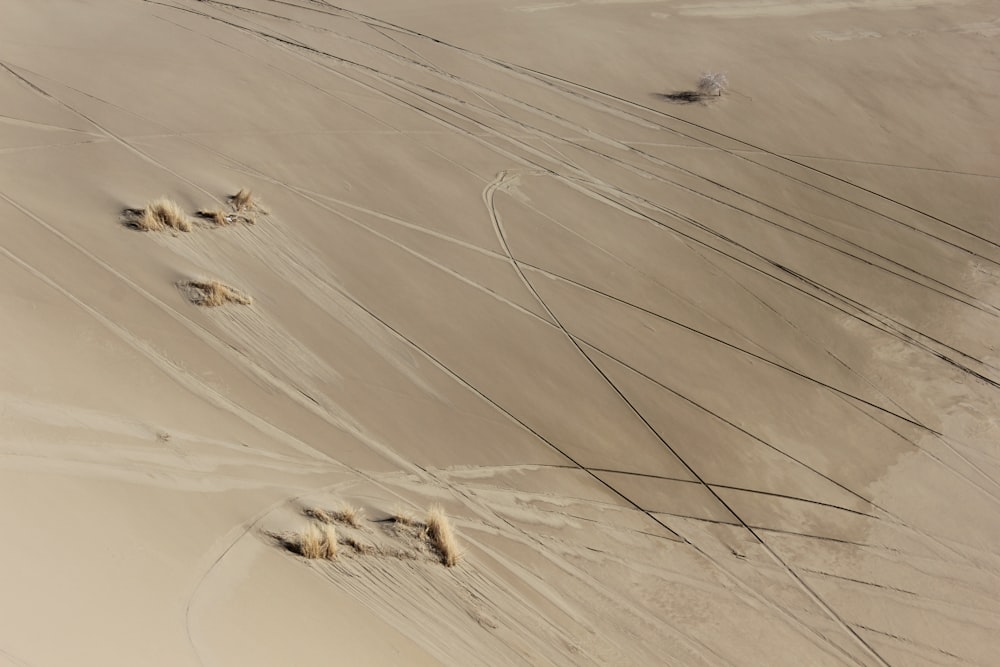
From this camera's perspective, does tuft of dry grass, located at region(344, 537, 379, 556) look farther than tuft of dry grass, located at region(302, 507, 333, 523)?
No

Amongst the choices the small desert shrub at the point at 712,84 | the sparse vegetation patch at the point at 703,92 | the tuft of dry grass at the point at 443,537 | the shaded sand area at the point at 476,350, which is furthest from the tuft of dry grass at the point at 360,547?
the small desert shrub at the point at 712,84

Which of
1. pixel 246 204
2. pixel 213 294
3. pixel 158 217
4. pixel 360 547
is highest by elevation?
pixel 246 204

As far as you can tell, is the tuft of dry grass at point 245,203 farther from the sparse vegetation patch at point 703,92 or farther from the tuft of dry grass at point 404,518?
the sparse vegetation patch at point 703,92

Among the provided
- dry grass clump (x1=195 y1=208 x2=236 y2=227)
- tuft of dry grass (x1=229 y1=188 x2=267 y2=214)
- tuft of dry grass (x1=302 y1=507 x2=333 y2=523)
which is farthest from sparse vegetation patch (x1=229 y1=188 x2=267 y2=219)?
tuft of dry grass (x1=302 y1=507 x2=333 y2=523)

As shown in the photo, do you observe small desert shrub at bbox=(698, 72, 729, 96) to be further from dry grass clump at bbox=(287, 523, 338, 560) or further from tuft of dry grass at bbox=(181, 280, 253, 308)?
dry grass clump at bbox=(287, 523, 338, 560)

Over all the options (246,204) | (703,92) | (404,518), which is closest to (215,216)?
(246,204)

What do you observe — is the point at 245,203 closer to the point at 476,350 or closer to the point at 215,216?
the point at 215,216

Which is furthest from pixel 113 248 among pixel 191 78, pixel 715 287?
pixel 715 287

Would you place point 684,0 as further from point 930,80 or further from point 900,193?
point 900,193
